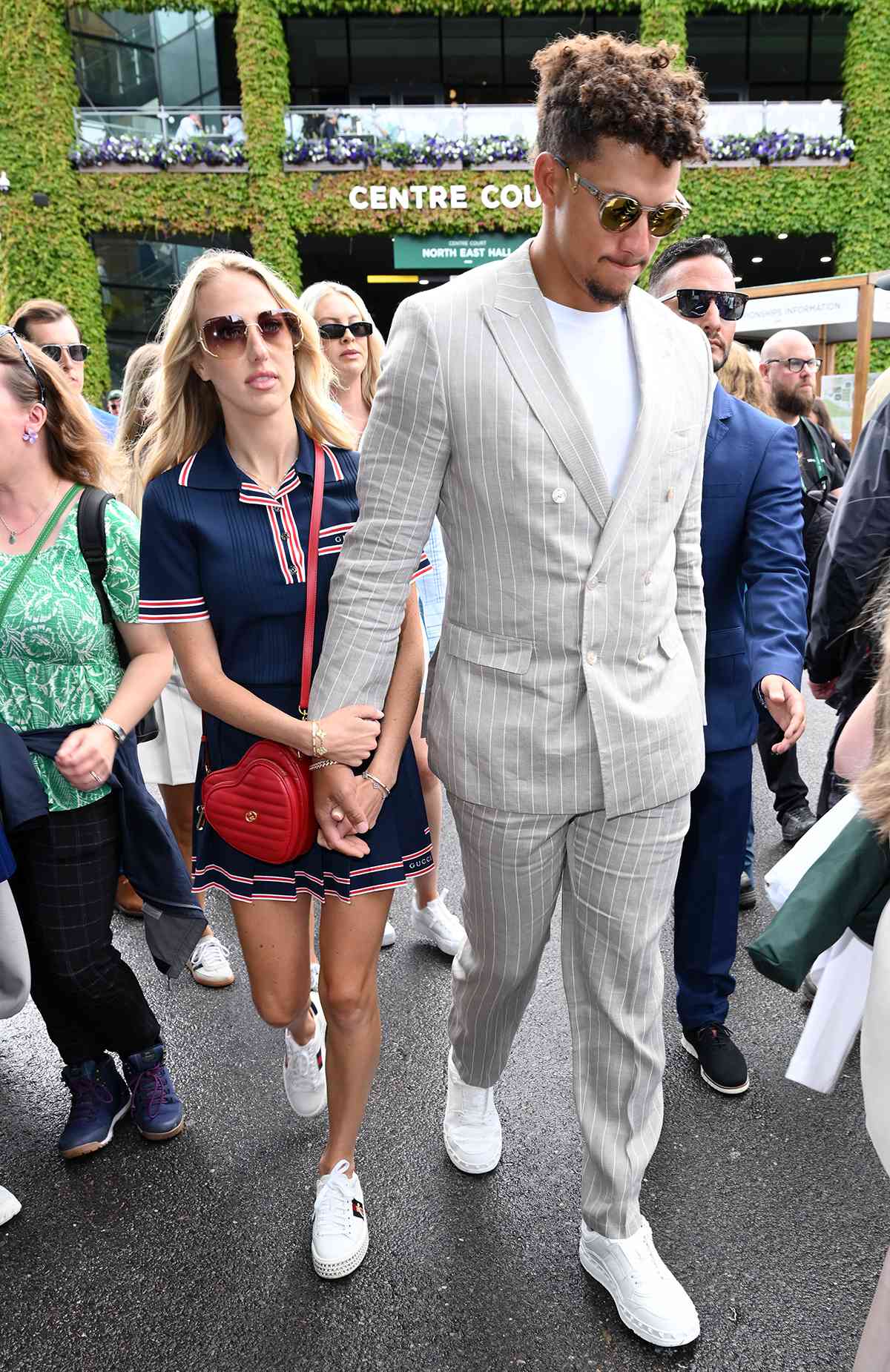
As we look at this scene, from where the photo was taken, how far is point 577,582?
1709mm

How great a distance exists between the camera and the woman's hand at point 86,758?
2.16m

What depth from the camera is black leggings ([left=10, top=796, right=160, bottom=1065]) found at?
2408mm

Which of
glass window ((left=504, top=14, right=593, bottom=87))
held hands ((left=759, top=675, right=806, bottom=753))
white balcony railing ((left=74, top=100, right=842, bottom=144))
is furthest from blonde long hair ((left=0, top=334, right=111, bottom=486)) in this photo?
glass window ((left=504, top=14, right=593, bottom=87))

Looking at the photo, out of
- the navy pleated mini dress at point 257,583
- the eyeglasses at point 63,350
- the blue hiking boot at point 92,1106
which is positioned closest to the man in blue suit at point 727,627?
the navy pleated mini dress at point 257,583

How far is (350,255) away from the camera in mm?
20297

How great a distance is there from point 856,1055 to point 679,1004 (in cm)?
54

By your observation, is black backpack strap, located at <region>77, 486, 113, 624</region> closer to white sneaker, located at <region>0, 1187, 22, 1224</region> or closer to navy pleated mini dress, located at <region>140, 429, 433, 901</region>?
navy pleated mini dress, located at <region>140, 429, 433, 901</region>

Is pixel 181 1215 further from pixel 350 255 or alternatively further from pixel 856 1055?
pixel 350 255

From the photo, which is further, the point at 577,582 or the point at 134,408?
the point at 134,408

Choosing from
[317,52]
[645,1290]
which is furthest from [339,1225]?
[317,52]

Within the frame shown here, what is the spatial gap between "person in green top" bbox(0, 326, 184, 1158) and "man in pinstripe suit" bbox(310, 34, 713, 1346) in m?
0.79

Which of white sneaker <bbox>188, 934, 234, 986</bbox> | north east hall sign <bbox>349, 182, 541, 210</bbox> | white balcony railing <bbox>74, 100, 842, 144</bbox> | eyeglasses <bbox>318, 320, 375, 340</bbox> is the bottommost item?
white sneaker <bbox>188, 934, 234, 986</bbox>

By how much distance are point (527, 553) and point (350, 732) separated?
50 cm

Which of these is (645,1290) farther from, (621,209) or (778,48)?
(778,48)
